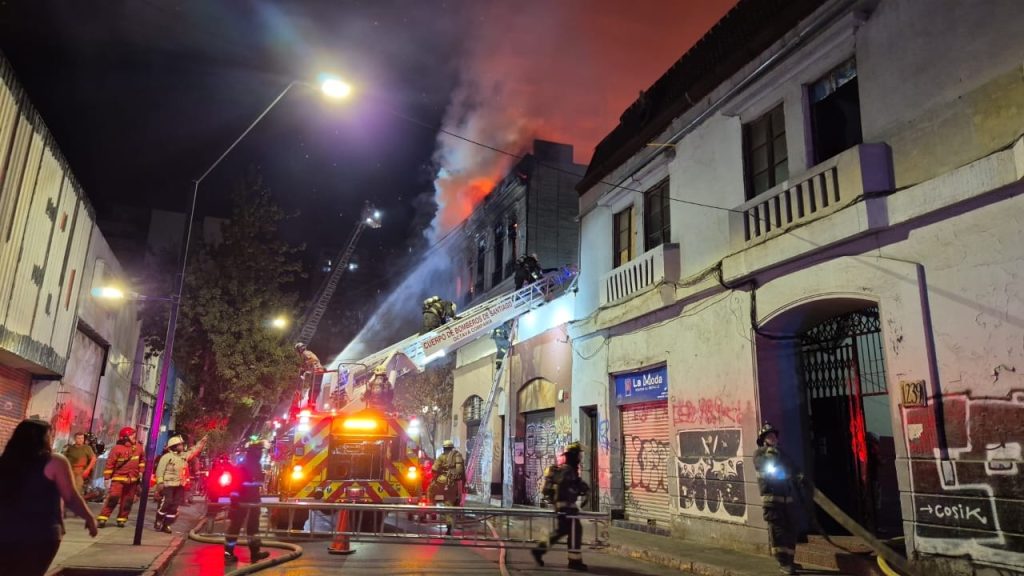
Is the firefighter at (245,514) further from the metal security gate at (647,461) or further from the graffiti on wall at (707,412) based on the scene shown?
the metal security gate at (647,461)

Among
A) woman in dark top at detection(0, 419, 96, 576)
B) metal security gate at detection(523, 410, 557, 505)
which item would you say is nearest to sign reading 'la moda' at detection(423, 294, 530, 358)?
metal security gate at detection(523, 410, 557, 505)

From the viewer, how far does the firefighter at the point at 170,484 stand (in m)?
11.3

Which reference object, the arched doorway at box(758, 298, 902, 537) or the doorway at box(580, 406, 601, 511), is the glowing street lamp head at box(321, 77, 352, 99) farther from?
the doorway at box(580, 406, 601, 511)

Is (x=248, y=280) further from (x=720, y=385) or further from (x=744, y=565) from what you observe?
(x=744, y=565)

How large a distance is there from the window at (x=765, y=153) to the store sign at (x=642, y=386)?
383cm

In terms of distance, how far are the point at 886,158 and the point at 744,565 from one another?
5.58 meters

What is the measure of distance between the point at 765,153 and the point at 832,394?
4.02m

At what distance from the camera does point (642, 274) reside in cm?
1318

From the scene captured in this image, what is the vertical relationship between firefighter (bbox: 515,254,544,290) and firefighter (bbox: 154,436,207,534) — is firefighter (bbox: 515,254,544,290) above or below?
above

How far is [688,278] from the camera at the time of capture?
38.7 feet

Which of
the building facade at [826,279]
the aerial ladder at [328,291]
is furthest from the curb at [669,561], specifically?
the aerial ladder at [328,291]

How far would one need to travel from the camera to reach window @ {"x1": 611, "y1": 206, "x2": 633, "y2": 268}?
1460 centimetres

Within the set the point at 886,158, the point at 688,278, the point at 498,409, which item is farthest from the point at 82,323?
the point at 886,158

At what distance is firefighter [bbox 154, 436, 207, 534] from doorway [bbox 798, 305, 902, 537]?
10699 millimetres
